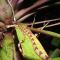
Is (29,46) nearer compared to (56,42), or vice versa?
(29,46)

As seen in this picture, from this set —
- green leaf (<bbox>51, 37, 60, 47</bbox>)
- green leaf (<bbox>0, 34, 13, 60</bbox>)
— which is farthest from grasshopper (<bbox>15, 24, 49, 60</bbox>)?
green leaf (<bbox>51, 37, 60, 47</bbox>)

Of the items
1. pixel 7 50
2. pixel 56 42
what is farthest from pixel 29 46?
pixel 56 42

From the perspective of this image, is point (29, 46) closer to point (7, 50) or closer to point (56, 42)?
point (7, 50)

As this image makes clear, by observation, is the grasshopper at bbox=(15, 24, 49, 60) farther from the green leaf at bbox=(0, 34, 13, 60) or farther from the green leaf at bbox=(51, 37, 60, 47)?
the green leaf at bbox=(51, 37, 60, 47)

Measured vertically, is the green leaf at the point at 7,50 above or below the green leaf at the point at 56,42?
above

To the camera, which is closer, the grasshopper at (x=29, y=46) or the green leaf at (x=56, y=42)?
the grasshopper at (x=29, y=46)

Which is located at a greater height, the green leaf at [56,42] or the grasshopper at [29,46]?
the grasshopper at [29,46]

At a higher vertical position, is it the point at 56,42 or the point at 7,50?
the point at 7,50

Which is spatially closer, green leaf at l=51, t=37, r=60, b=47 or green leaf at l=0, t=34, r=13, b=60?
green leaf at l=0, t=34, r=13, b=60

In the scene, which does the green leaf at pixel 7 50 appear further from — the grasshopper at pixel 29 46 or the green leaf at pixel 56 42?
the green leaf at pixel 56 42

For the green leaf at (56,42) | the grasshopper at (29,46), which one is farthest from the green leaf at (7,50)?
the green leaf at (56,42)

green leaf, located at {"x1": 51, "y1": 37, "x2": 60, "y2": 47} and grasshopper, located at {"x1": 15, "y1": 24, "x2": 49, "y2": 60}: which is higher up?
grasshopper, located at {"x1": 15, "y1": 24, "x2": 49, "y2": 60}

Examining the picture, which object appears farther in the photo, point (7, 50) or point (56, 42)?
point (56, 42)
